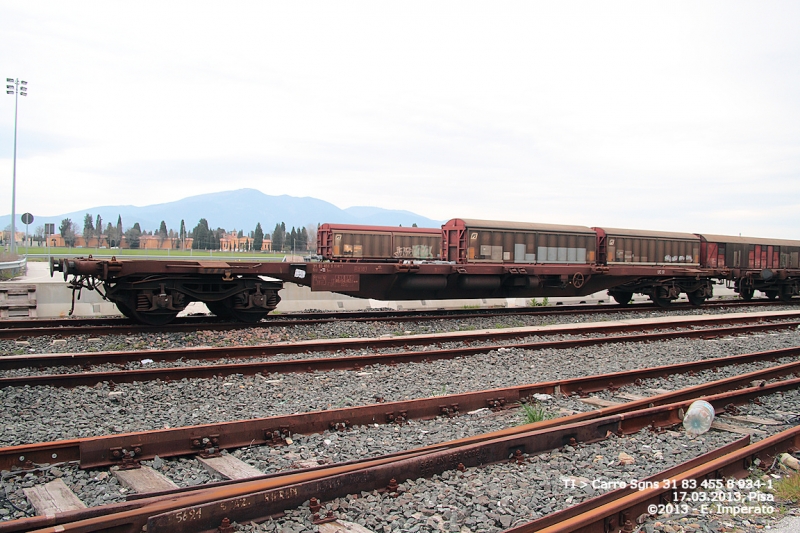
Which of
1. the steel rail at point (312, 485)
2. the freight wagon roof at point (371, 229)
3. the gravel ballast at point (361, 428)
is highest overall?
the freight wagon roof at point (371, 229)

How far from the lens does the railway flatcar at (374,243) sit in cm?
1925

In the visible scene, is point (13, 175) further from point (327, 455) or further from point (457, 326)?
point (327, 455)

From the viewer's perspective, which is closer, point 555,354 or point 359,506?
point 359,506

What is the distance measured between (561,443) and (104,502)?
3831 mm

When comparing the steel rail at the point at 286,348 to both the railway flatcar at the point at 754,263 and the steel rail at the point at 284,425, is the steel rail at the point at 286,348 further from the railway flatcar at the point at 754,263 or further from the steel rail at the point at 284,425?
the railway flatcar at the point at 754,263

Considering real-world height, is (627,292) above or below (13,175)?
below

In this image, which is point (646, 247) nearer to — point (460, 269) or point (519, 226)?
point (519, 226)

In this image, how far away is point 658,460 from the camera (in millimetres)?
5168

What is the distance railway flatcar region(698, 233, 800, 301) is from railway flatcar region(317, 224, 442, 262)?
11.8 m

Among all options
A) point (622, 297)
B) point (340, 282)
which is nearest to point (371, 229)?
point (340, 282)

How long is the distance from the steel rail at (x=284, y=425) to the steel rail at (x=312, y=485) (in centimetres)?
31

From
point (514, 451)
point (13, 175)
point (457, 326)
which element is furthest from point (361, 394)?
point (13, 175)

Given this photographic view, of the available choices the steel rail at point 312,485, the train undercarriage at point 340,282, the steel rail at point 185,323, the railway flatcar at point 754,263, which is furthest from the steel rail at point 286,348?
the railway flatcar at point 754,263

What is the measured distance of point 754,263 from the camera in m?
26.5
